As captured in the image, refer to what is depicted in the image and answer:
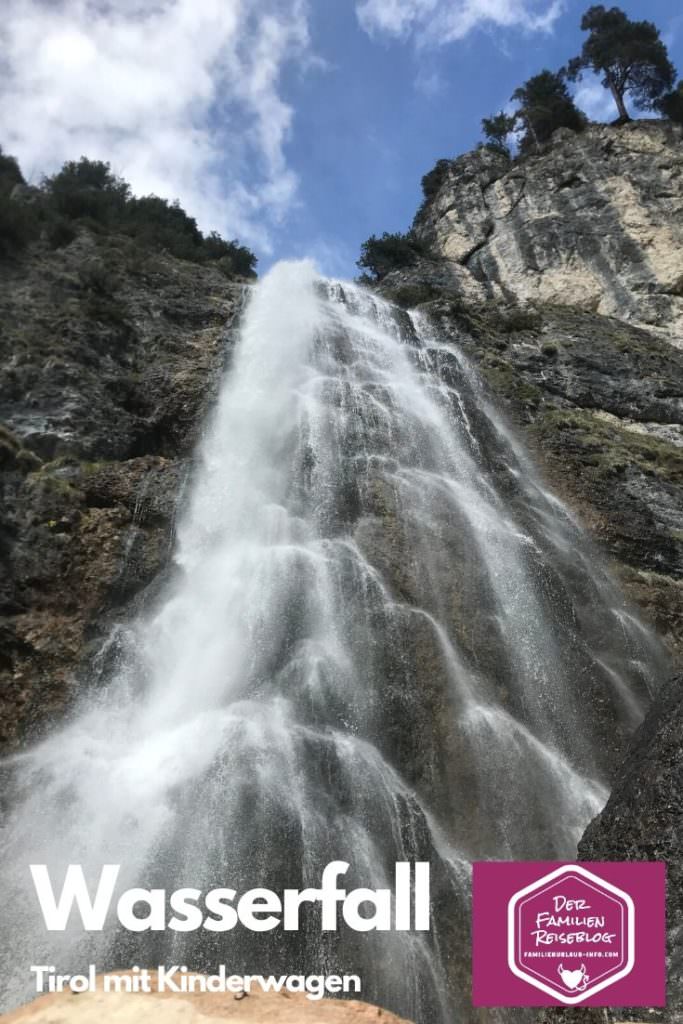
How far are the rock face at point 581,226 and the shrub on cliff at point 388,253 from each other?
71.5 inches

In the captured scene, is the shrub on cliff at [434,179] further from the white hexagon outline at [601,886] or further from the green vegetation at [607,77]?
the white hexagon outline at [601,886]

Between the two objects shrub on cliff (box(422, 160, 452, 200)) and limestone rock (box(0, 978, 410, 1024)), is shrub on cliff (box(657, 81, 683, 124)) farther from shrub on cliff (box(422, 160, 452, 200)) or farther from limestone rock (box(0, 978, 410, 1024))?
limestone rock (box(0, 978, 410, 1024))

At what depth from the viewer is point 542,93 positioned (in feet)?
131

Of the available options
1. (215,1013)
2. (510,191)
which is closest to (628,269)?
(510,191)

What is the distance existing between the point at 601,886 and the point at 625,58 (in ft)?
148

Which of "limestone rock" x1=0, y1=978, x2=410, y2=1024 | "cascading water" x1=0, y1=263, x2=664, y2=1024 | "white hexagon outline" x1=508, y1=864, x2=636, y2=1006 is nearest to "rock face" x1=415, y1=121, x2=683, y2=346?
"cascading water" x1=0, y1=263, x2=664, y2=1024

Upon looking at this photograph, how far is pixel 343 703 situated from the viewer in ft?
28.9

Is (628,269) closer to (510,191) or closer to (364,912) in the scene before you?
(510,191)

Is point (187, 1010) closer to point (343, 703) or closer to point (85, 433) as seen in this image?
point (343, 703)

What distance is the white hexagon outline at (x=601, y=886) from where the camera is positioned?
4557 mm

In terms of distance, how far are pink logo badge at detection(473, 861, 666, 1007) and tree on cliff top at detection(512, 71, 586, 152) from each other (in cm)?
4066

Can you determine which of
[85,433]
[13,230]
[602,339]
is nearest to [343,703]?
[85,433]

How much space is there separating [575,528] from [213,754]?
9.23 meters

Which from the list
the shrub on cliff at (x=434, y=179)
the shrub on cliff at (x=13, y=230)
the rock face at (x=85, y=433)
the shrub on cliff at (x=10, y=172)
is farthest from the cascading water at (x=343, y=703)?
the shrub on cliff at (x=434, y=179)
